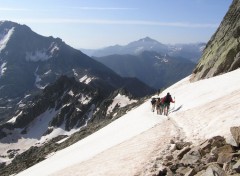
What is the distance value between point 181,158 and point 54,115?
180 metres

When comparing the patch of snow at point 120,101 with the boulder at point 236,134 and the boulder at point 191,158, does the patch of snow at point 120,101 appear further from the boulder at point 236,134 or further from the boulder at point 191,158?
the boulder at point 236,134

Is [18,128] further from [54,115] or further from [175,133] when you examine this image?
[175,133]

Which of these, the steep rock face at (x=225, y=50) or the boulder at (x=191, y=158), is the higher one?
the steep rock face at (x=225, y=50)

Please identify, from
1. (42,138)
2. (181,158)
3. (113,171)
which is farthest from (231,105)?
(42,138)

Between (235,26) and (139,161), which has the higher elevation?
(235,26)

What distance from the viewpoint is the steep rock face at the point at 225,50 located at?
45375 mm

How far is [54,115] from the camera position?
641 feet

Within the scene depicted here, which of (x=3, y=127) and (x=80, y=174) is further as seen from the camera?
(x=3, y=127)

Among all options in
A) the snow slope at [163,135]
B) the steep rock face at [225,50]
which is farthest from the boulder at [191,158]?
the steep rock face at [225,50]

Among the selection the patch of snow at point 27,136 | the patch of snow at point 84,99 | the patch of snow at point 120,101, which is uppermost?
the patch of snow at point 84,99

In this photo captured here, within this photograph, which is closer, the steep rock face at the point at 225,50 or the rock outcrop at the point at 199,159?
the rock outcrop at the point at 199,159

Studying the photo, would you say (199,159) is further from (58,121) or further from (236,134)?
(58,121)

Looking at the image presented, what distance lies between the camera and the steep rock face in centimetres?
4538

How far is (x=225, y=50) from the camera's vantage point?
47844 millimetres
